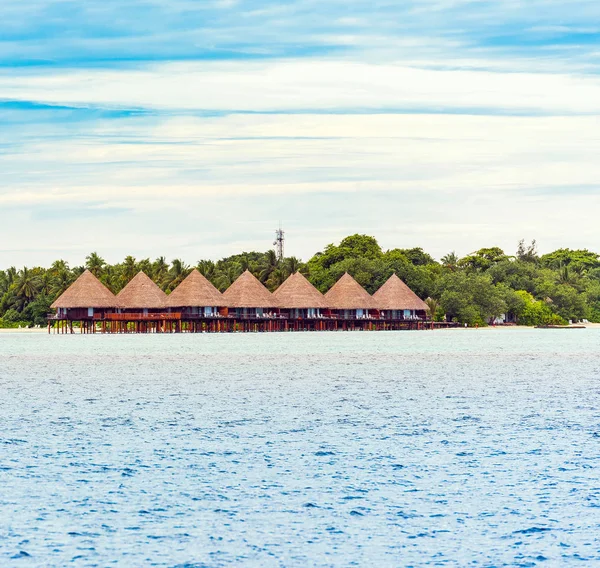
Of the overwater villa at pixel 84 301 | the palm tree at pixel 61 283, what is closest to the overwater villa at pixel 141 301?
the overwater villa at pixel 84 301

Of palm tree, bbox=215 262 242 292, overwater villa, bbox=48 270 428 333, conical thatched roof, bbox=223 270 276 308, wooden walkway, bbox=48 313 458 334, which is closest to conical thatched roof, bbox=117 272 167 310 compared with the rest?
overwater villa, bbox=48 270 428 333

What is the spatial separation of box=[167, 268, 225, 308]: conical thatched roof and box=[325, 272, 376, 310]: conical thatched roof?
8.45 m

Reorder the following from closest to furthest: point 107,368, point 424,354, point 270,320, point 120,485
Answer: point 120,485, point 107,368, point 424,354, point 270,320

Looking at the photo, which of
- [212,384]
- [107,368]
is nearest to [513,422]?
[212,384]

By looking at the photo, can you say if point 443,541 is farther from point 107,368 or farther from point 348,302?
point 348,302

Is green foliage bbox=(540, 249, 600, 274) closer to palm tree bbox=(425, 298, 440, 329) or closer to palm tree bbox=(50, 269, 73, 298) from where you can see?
palm tree bbox=(425, 298, 440, 329)

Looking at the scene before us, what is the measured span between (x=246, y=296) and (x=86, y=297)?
415 inches

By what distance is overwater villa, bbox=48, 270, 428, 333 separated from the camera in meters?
69.2

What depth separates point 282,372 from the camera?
32594mm

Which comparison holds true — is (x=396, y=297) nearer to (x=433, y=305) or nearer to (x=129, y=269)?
(x=433, y=305)

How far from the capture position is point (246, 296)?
70375 millimetres

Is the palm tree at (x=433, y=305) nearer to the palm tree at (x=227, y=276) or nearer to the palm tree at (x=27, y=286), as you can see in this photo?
the palm tree at (x=227, y=276)

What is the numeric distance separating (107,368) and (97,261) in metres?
52.7

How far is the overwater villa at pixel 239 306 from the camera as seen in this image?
2726 inches
